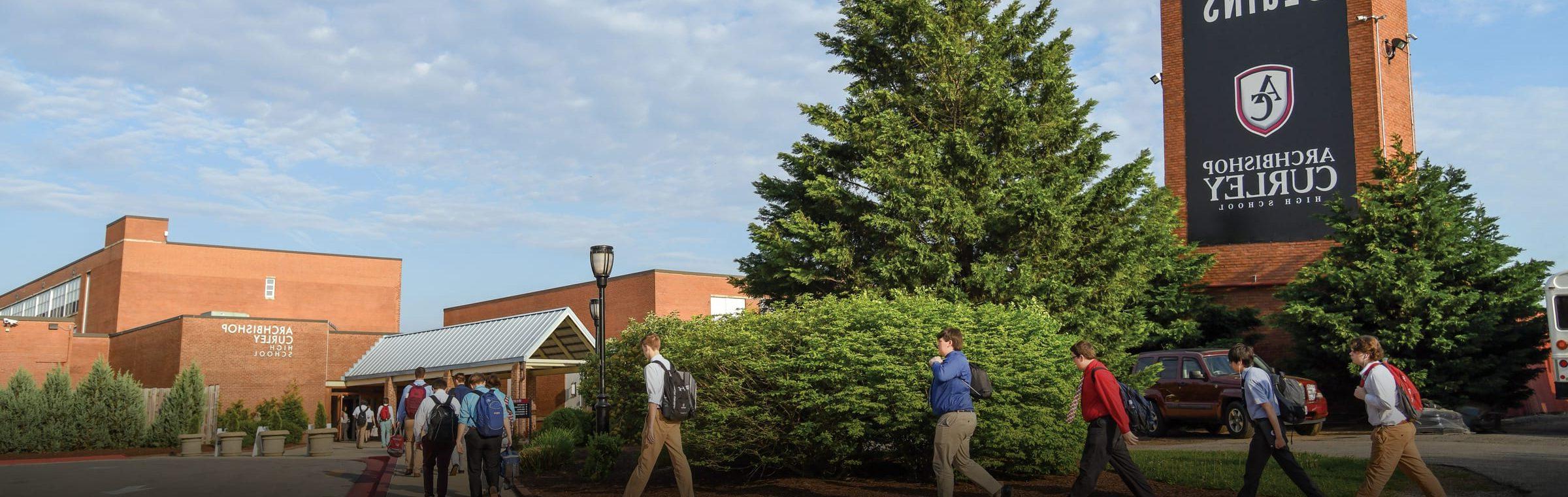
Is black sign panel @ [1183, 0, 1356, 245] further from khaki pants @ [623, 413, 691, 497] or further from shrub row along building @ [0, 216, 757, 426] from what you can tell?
khaki pants @ [623, 413, 691, 497]

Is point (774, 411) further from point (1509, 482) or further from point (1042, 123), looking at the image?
point (1042, 123)

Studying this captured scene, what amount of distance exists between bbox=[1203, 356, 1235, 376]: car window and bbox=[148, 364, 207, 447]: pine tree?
2769 cm

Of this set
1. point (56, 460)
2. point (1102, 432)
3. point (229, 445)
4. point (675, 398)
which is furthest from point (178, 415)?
point (1102, 432)

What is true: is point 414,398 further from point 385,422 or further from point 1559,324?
point 385,422

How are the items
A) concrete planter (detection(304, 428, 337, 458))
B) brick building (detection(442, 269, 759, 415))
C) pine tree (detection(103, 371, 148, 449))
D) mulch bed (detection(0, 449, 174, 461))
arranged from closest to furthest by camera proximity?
concrete planter (detection(304, 428, 337, 458)), mulch bed (detection(0, 449, 174, 461)), pine tree (detection(103, 371, 148, 449)), brick building (detection(442, 269, 759, 415))

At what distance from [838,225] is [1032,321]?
20.5 feet

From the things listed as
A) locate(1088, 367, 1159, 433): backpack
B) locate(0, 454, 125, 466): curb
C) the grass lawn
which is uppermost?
locate(1088, 367, 1159, 433): backpack

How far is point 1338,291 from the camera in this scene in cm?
2184

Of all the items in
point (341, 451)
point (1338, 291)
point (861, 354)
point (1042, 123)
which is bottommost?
point (341, 451)

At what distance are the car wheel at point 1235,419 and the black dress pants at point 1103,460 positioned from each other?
1024 cm

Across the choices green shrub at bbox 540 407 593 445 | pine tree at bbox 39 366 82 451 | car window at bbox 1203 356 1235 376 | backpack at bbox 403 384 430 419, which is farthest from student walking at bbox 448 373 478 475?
pine tree at bbox 39 366 82 451

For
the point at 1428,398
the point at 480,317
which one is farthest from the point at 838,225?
the point at 480,317

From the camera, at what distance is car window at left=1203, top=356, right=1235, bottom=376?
19391 mm

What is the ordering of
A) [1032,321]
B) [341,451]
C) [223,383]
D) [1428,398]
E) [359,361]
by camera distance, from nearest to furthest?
[1032,321]
[1428,398]
[341,451]
[223,383]
[359,361]
